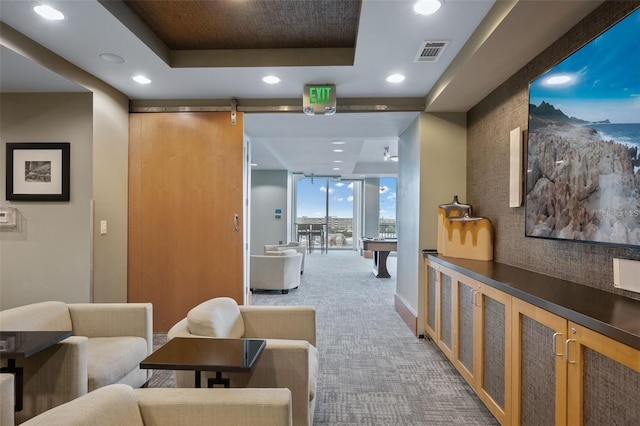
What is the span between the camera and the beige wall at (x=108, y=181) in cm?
331

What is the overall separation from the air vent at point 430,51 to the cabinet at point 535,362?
168cm

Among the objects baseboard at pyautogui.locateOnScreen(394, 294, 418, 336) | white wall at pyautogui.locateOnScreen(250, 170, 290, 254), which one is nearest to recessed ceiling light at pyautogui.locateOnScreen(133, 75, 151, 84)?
baseboard at pyautogui.locateOnScreen(394, 294, 418, 336)

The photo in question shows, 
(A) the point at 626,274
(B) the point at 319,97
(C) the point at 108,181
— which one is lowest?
(A) the point at 626,274

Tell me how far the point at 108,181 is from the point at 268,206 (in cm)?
656

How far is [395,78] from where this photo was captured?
3232 millimetres

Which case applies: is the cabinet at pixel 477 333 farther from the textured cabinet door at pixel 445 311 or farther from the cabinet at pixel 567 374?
the cabinet at pixel 567 374

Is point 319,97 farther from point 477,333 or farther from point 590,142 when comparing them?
point 477,333

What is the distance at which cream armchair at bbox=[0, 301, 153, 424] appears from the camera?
6.19ft

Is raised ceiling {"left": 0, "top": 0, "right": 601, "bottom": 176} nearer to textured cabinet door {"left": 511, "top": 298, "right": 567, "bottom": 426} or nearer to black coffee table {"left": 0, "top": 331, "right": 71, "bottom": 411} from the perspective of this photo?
textured cabinet door {"left": 511, "top": 298, "right": 567, "bottom": 426}

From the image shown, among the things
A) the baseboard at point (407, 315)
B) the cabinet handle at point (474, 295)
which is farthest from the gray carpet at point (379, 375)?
the cabinet handle at point (474, 295)

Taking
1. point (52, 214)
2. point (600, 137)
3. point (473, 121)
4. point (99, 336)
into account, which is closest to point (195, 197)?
point (52, 214)

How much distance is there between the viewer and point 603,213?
1.71 m

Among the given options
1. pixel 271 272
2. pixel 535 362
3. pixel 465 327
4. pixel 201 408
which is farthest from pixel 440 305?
pixel 271 272

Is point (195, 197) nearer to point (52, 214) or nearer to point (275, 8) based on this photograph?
point (52, 214)
